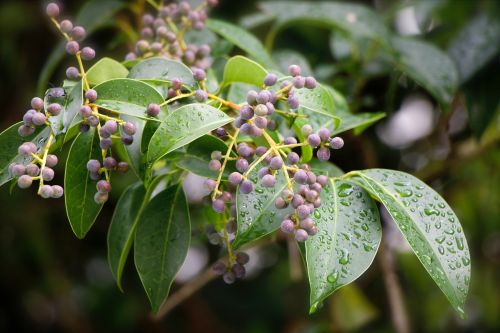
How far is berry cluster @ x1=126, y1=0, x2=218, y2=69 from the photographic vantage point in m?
0.89

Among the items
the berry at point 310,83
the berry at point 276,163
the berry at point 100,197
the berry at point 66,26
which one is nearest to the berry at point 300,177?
the berry at point 276,163

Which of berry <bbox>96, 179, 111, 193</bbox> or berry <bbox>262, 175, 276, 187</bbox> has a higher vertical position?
berry <bbox>262, 175, 276, 187</bbox>

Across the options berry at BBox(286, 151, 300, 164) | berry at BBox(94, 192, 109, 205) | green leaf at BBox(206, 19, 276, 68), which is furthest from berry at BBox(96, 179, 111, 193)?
green leaf at BBox(206, 19, 276, 68)

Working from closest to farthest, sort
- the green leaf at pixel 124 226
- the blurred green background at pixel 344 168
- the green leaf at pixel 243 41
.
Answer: the green leaf at pixel 124 226 < the green leaf at pixel 243 41 < the blurred green background at pixel 344 168

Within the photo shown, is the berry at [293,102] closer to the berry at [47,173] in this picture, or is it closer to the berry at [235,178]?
the berry at [235,178]

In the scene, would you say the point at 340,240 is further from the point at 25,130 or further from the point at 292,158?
the point at 25,130

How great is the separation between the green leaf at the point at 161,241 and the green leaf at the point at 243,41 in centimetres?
28

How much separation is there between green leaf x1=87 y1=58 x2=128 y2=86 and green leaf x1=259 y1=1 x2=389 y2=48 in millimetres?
524

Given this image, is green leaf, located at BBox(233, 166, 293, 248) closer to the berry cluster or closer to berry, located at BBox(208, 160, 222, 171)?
berry, located at BBox(208, 160, 222, 171)

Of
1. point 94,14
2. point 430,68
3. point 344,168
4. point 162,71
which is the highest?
point 162,71

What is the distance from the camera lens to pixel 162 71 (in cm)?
77

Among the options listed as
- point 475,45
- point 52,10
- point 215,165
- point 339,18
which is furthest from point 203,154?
point 475,45

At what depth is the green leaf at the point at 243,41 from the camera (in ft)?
3.23

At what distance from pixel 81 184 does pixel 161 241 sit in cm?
13
